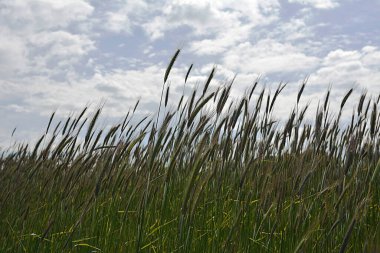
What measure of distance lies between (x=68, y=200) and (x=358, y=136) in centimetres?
184

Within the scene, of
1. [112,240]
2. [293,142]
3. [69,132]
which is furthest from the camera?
[293,142]

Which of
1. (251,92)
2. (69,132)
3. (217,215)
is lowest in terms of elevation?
(217,215)

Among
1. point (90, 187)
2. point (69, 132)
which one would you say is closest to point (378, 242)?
point (69, 132)

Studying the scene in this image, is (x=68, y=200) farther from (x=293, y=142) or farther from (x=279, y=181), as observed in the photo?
(x=293, y=142)

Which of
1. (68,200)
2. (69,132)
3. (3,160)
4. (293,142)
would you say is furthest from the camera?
(3,160)

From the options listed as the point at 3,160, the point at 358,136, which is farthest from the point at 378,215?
the point at 3,160

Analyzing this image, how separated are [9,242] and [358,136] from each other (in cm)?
226

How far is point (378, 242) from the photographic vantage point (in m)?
1.02

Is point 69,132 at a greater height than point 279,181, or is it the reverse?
point 69,132

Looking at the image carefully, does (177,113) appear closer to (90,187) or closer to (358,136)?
(90,187)

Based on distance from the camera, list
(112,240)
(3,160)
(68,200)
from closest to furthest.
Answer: (112,240) < (68,200) < (3,160)

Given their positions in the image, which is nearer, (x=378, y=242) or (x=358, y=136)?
(x=378, y=242)

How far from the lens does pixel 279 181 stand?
2232 mm

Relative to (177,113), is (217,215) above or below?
below
